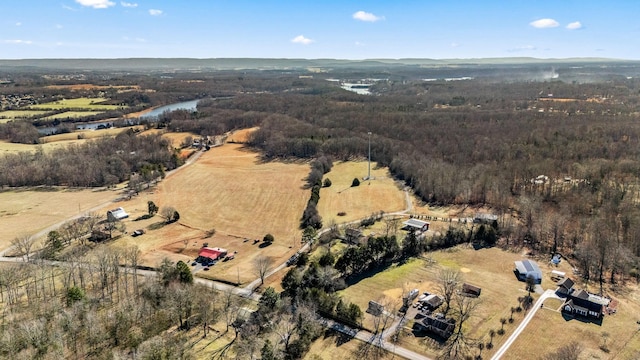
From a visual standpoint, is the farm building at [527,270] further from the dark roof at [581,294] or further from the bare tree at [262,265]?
the bare tree at [262,265]

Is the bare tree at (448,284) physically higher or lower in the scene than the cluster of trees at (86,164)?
lower

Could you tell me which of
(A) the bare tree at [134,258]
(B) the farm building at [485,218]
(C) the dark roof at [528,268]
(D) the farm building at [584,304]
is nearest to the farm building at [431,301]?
(C) the dark roof at [528,268]

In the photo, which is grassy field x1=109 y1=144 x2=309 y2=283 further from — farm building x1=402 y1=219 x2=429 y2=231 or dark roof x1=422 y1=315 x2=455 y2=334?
dark roof x1=422 y1=315 x2=455 y2=334

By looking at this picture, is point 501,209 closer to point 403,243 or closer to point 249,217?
point 403,243

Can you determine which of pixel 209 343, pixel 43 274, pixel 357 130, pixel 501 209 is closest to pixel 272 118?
pixel 357 130

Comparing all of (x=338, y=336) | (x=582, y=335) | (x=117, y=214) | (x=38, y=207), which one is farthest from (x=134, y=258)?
(x=582, y=335)
